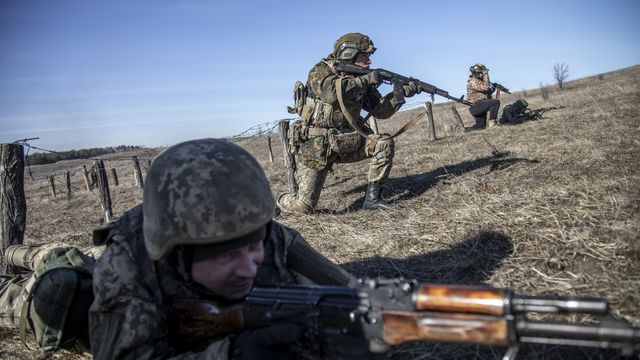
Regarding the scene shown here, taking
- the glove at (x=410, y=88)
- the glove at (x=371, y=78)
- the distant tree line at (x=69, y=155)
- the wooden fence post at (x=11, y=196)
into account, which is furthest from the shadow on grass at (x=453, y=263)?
the distant tree line at (x=69, y=155)

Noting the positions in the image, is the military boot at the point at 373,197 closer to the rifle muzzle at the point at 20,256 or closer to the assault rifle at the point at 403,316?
the rifle muzzle at the point at 20,256

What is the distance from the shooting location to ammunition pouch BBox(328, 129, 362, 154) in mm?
7387

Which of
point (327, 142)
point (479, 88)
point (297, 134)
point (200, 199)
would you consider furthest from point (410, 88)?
point (479, 88)

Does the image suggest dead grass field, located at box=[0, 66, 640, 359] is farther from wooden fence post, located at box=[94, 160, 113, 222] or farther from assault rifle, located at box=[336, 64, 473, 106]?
assault rifle, located at box=[336, 64, 473, 106]

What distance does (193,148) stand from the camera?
2863 mm

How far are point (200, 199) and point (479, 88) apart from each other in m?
16.9

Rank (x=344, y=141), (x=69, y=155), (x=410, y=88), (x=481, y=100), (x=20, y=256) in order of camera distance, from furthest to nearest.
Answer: (x=69, y=155)
(x=481, y=100)
(x=410, y=88)
(x=344, y=141)
(x=20, y=256)

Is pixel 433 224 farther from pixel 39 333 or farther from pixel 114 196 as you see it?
pixel 114 196

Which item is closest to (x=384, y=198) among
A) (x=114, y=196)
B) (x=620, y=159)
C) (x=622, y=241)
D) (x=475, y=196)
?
(x=475, y=196)

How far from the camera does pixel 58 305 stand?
3.30m

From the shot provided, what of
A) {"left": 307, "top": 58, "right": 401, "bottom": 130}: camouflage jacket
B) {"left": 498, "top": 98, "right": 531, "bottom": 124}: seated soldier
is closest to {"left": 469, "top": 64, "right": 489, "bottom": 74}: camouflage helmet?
{"left": 498, "top": 98, "right": 531, "bottom": 124}: seated soldier

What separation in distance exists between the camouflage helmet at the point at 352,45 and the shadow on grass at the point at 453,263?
3.88 metres

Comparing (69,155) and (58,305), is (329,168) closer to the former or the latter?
(58,305)

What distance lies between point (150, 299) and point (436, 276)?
2.51 meters
